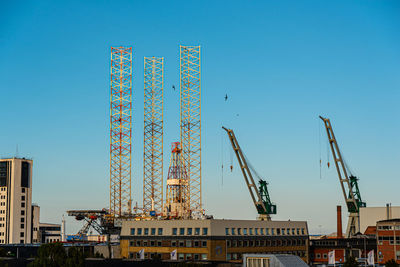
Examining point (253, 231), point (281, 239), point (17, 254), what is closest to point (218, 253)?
point (253, 231)

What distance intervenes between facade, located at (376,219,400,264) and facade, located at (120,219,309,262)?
2286cm

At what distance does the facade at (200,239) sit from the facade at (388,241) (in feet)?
75.0

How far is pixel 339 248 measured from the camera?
563 ft

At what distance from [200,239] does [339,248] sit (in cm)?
5711

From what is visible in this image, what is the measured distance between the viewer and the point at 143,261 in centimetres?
10181

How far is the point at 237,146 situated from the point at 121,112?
38.8m

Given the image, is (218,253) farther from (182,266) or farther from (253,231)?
(182,266)

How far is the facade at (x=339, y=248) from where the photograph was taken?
548 feet

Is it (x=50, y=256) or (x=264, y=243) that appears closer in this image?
(x=50, y=256)

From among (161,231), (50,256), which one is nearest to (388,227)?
(161,231)

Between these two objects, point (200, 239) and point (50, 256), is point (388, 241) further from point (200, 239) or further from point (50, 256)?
point (50, 256)

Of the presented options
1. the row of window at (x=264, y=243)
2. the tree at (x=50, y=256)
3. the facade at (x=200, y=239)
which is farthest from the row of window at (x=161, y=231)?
the tree at (x=50, y=256)

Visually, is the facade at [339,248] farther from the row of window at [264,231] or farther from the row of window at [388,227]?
the row of window at [388,227]

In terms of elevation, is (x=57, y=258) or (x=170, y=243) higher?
(x=170, y=243)
